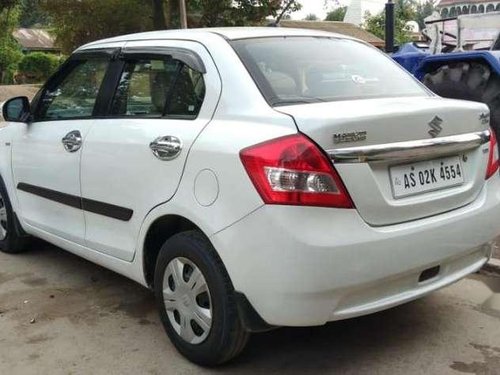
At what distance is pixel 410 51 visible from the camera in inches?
315

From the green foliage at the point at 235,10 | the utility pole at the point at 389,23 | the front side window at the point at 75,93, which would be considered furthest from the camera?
the green foliage at the point at 235,10

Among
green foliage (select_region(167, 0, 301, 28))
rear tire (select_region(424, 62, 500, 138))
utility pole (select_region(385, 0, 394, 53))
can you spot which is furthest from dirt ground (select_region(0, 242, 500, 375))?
green foliage (select_region(167, 0, 301, 28))

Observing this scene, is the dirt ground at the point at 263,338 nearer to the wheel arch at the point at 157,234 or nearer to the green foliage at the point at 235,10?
the wheel arch at the point at 157,234

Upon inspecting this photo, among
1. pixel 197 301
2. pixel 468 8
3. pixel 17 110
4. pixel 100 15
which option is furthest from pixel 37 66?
pixel 197 301

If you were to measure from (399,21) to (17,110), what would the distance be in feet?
135

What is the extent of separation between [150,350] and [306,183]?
1.39 metres

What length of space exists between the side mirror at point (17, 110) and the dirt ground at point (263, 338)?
3.90 ft

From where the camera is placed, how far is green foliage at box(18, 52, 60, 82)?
43750 mm

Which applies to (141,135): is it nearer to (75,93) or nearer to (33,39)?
(75,93)

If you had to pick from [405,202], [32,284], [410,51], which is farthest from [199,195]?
[410,51]

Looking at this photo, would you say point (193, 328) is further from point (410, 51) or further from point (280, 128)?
point (410, 51)

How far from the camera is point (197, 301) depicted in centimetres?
326

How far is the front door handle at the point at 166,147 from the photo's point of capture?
10.8 feet

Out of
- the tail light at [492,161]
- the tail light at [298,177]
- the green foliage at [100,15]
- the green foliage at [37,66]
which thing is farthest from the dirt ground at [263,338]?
the green foliage at [37,66]
